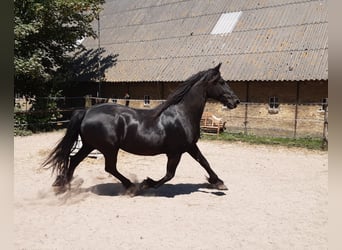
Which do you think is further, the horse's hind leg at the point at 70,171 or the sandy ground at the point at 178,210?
the horse's hind leg at the point at 70,171

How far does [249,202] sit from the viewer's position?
18.5 feet

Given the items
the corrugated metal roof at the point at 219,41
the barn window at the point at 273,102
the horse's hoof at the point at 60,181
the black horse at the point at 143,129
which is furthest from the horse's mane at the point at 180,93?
A: the barn window at the point at 273,102

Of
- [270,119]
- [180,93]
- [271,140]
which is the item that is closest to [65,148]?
[180,93]

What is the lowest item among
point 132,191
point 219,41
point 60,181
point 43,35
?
point 132,191

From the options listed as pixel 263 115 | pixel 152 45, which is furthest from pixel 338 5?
pixel 152 45

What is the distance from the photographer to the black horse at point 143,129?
548cm

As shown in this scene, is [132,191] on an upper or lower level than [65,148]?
lower

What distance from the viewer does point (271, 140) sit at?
1262 centimetres

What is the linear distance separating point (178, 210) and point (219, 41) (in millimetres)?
13050

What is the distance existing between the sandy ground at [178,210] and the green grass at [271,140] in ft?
10.4

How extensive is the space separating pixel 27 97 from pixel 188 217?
13.1 meters

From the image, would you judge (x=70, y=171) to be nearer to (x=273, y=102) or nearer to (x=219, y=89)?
(x=219, y=89)

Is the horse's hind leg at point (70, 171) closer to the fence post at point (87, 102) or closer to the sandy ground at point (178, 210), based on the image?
the sandy ground at point (178, 210)

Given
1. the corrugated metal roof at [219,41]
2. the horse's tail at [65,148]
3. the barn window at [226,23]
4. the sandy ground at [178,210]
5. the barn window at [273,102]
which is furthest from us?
the barn window at [226,23]
